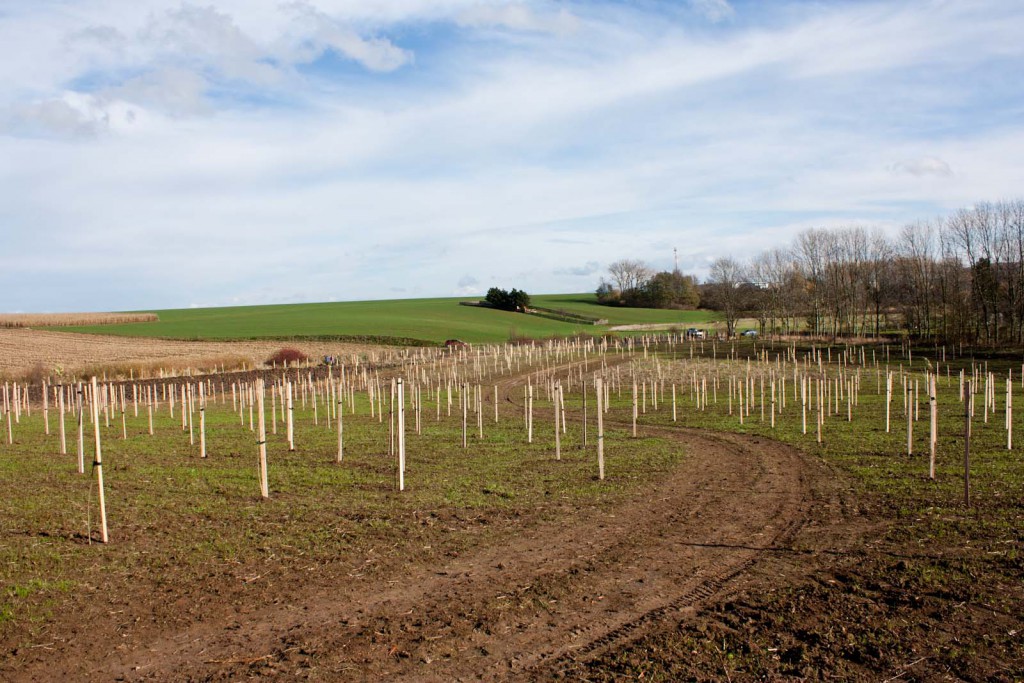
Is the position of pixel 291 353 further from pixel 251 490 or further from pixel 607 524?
pixel 607 524

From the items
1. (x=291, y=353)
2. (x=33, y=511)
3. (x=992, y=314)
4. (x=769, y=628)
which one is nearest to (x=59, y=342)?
(x=291, y=353)

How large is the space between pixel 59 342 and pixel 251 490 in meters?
53.5

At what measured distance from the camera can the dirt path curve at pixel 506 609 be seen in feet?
19.9

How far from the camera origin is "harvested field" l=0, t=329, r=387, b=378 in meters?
44.5

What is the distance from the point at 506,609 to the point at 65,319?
87308mm

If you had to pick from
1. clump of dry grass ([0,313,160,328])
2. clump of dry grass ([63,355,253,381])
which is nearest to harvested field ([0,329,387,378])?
clump of dry grass ([63,355,253,381])

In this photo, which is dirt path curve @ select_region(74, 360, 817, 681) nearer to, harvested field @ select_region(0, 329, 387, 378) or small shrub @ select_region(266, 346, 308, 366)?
A: harvested field @ select_region(0, 329, 387, 378)

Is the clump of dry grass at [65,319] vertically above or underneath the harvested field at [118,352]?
above

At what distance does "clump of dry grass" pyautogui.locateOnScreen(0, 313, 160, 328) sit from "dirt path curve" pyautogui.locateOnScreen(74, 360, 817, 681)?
78.3m

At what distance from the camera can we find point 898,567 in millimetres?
8094

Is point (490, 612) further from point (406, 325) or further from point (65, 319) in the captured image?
point (65, 319)

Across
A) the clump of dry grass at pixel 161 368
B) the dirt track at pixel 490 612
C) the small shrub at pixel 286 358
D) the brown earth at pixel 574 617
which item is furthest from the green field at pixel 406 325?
the brown earth at pixel 574 617

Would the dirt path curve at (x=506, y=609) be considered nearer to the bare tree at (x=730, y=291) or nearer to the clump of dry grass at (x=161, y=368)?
the clump of dry grass at (x=161, y=368)

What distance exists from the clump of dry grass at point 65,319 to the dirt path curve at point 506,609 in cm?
7829
